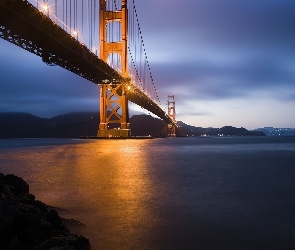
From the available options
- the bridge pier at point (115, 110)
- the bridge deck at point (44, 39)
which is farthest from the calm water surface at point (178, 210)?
the bridge pier at point (115, 110)

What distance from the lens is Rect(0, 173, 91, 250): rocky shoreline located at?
9.59 ft

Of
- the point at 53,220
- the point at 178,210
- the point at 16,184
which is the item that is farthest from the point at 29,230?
the point at 178,210

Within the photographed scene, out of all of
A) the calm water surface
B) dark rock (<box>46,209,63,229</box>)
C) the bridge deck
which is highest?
the bridge deck

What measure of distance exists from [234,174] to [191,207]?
178 inches

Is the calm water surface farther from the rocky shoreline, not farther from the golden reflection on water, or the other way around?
the rocky shoreline

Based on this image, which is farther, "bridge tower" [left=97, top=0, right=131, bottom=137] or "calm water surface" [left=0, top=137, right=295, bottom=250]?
"bridge tower" [left=97, top=0, right=131, bottom=137]

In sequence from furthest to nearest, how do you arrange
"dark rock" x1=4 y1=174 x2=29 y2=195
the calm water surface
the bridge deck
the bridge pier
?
the bridge pier → the bridge deck → "dark rock" x1=4 y1=174 x2=29 y2=195 → the calm water surface

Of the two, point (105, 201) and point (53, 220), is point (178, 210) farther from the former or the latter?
point (53, 220)

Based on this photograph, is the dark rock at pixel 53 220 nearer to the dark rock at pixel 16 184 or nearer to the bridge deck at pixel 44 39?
the dark rock at pixel 16 184

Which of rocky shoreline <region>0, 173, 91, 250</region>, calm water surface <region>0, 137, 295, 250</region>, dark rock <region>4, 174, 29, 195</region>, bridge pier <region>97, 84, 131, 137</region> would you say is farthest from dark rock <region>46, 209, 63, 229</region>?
bridge pier <region>97, 84, 131, 137</region>

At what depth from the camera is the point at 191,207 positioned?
16.4 ft

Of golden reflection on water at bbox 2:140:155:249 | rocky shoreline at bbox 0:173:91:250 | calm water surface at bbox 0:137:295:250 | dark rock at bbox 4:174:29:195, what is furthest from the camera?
dark rock at bbox 4:174:29:195

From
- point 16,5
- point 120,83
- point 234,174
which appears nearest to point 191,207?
point 234,174

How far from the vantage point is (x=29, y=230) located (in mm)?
3229
